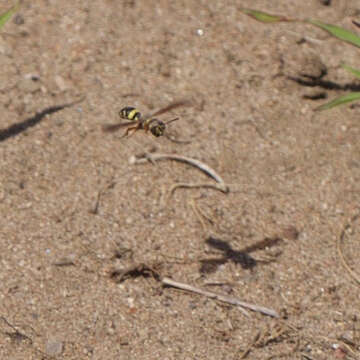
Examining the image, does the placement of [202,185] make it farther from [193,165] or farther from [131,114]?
[131,114]

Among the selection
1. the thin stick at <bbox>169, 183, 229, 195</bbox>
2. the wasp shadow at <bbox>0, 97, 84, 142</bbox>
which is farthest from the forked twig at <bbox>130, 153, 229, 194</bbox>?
the wasp shadow at <bbox>0, 97, 84, 142</bbox>

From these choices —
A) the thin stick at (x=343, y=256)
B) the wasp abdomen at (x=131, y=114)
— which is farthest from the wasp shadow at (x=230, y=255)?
the wasp abdomen at (x=131, y=114)

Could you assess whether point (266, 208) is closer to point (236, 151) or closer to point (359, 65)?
point (236, 151)

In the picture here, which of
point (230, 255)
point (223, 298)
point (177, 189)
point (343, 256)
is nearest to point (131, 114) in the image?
point (177, 189)

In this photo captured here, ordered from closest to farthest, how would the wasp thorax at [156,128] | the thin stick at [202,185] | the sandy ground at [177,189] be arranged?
the sandy ground at [177,189]
the wasp thorax at [156,128]
the thin stick at [202,185]

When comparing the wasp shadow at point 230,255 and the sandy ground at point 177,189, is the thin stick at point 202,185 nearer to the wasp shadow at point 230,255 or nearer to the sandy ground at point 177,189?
the sandy ground at point 177,189

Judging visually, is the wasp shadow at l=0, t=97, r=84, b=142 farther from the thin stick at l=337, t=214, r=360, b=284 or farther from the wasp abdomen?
the thin stick at l=337, t=214, r=360, b=284
